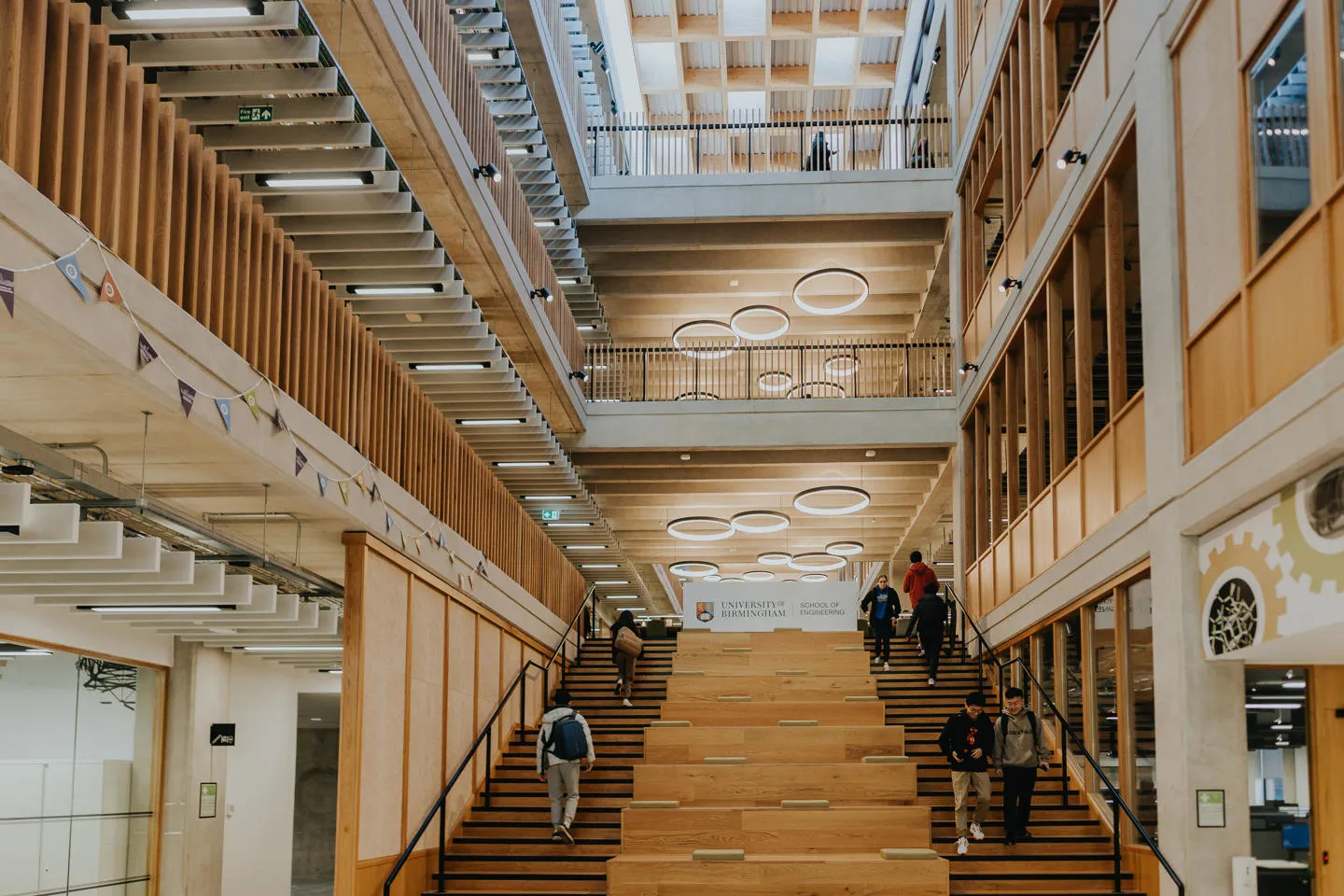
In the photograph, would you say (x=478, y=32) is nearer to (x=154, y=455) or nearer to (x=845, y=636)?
(x=154, y=455)

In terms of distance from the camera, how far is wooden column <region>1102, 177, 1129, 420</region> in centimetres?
1218

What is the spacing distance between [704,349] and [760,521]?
3.86 metres

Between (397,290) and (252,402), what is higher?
(397,290)

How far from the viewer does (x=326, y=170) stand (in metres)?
10.3

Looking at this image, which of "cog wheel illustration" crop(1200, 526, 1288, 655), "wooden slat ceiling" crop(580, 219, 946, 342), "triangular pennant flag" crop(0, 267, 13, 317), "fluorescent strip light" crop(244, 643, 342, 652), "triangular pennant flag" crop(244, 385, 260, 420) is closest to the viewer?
"triangular pennant flag" crop(0, 267, 13, 317)

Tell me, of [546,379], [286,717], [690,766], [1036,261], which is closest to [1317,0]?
[1036,261]

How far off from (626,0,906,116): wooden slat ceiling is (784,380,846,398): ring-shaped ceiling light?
5830mm

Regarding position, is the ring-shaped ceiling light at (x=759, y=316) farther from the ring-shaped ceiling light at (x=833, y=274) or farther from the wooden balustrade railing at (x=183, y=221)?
the wooden balustrade railing at (x=183, y=221)

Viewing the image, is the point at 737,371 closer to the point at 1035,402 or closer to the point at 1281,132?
the point at 1035,402

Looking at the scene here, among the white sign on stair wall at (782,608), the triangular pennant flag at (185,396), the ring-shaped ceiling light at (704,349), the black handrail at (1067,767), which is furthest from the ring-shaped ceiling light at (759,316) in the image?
the triangular pennant flag at (185,396)

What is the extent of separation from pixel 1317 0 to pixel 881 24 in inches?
854

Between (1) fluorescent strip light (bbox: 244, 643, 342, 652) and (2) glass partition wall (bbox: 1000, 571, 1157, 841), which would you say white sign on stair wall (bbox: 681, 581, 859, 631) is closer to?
(2) glass partition wall (bbox: 1000, 571, 1157, 841)

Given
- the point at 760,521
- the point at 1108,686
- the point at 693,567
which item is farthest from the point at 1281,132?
the point at 693,567

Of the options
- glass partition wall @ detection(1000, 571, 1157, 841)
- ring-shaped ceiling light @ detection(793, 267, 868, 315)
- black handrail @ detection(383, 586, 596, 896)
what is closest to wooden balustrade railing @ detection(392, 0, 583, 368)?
black handrail @ detection(383, 586, 596, 896)
